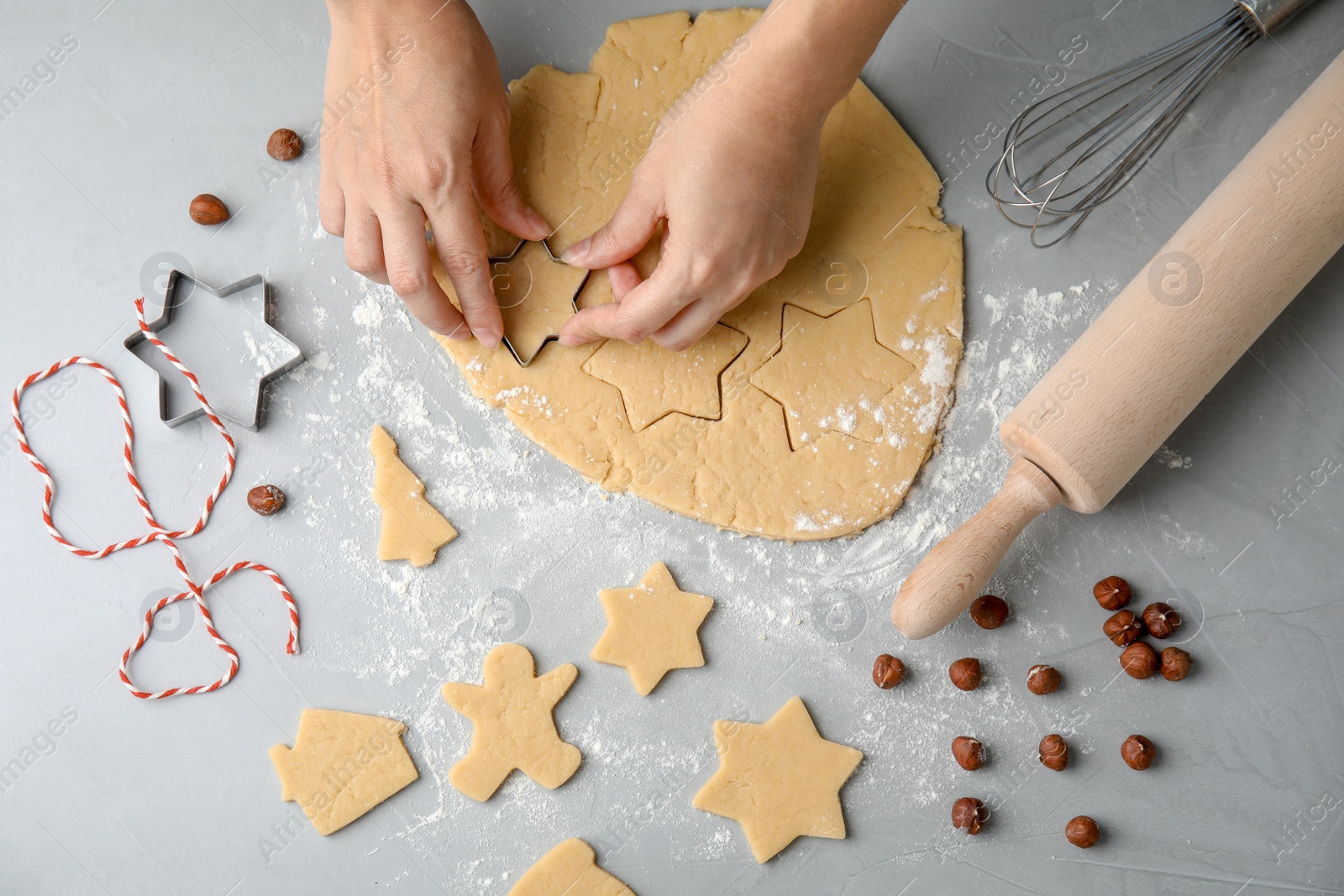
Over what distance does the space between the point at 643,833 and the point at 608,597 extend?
1.23ft

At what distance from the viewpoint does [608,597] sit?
1374mm

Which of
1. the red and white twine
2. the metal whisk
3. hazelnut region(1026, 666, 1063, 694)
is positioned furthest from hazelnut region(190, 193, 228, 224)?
hazelnut region(1026, 666, 1063, 694)

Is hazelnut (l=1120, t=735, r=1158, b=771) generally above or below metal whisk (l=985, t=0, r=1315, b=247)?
below

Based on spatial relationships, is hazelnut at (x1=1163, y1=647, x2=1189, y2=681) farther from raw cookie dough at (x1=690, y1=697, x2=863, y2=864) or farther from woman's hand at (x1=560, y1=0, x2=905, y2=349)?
woman's hand at (x1=560, y1=0, x2=905, y2=349)

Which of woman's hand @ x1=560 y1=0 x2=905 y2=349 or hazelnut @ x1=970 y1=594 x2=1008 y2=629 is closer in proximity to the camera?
woman's hand @ x1=560 y1=0 x2=905 y2=349

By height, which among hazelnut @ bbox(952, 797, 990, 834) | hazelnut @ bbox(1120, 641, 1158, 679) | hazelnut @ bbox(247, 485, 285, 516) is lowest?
hazelnut @ bbox(952, 797, 990, 834)

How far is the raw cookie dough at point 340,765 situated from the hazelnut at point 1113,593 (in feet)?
3.68

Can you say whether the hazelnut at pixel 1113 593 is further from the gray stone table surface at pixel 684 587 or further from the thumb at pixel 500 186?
Result: the thumb at pixel 500 186

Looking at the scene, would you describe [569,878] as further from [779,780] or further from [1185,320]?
[1185,320]

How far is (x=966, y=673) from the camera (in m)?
1.34

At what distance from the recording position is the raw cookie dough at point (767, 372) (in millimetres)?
1349

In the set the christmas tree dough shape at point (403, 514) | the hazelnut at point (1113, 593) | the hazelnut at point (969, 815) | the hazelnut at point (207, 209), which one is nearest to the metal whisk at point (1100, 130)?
the hazelnut at point (1113, 593)

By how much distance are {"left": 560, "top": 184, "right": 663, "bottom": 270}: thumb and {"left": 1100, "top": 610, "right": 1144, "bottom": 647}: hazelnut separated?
0.94 metres

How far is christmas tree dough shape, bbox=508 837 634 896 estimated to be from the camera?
4.38 feet
